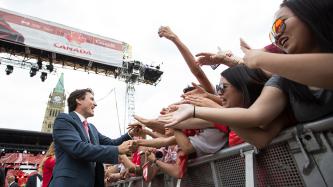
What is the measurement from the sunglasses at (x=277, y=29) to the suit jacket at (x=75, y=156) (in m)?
1.65

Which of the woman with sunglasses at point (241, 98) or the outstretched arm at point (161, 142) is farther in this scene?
the outstretched arm at point (161, 142)

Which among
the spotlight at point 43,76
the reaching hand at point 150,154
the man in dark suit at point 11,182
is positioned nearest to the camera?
the reaching hand at point 150,154

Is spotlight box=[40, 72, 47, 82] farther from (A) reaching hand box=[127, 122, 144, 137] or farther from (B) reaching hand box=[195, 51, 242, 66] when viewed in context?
(B) reaching hand box=[195, 51, 242, 66]

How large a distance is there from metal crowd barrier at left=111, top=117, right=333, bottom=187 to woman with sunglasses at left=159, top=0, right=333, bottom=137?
0.26ft

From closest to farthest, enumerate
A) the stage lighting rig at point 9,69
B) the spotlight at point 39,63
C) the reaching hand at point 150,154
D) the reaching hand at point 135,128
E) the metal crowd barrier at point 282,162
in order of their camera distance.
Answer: the metal crowd barrier at point 282,162, the reaching hand at point 150,154, the reaching hand at point 135,128, the stage lighting rig at point 9,69, the spotlight at point 39,63

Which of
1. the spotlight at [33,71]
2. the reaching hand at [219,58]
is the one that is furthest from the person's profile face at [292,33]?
the spotlight at [33,71]

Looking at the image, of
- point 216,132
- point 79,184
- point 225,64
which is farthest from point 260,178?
point 79,184

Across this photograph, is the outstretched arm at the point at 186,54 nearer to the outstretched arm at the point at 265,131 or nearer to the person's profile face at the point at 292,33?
the outstretched arm at the point at 265,131

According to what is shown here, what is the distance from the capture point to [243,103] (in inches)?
63.5

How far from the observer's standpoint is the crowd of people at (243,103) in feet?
3.52

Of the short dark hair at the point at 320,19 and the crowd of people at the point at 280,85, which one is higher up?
the short dark hair at the point at 320,19

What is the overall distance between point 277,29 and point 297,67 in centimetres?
26

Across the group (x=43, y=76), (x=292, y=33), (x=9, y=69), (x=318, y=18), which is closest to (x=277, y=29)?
(x=292, y=33)

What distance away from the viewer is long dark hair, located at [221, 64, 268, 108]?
1574 millimetres
